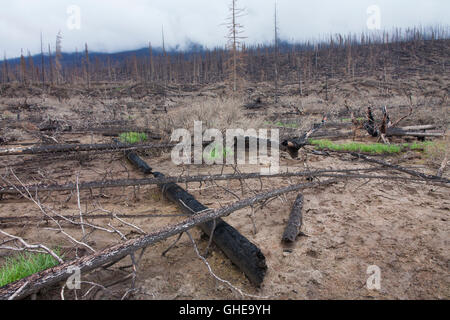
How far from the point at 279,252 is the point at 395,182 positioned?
128 inches

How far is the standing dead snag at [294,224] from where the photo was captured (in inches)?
118

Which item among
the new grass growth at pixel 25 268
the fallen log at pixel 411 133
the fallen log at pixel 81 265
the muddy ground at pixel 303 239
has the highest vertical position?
the fallen log at pixel 411 133

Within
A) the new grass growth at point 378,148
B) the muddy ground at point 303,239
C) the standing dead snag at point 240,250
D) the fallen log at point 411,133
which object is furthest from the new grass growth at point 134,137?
the fallen log at point 411,133

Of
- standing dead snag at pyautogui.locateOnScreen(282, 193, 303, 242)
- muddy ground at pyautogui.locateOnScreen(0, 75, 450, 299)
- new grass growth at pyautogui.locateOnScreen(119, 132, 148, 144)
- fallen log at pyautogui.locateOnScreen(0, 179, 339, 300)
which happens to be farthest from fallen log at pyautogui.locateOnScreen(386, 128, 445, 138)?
fallen log at pyautogui.locateOnScreen(0, 179, 339, 300)

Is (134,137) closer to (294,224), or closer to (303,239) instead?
(294,224)

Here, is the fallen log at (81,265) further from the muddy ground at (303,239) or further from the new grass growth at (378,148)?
the new grass growth at (378,148)

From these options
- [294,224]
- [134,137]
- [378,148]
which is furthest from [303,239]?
[134,137]

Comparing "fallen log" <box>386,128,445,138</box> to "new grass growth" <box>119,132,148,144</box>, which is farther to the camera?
"fallen log" <box>386,128,445,138</box>

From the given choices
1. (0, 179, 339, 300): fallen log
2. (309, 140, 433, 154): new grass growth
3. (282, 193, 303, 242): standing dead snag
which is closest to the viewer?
(0, 179, 339, 300): fallen log

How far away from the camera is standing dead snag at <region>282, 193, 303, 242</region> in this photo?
301 centimetres

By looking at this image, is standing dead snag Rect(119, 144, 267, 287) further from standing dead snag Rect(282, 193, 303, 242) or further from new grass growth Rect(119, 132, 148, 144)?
new grass growth Rect(119, 132, 148, 144)

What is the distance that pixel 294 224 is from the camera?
325 cm

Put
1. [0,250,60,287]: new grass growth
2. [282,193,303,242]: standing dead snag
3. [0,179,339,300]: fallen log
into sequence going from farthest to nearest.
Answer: [282,193,303,242]: standing dead snag
[0,250,60,287]: new grass growth
[0,179,339,300]: fallen log

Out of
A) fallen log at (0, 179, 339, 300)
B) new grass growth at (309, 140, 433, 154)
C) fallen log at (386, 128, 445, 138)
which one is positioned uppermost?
fallen log at (386, 128, 445, 138)
